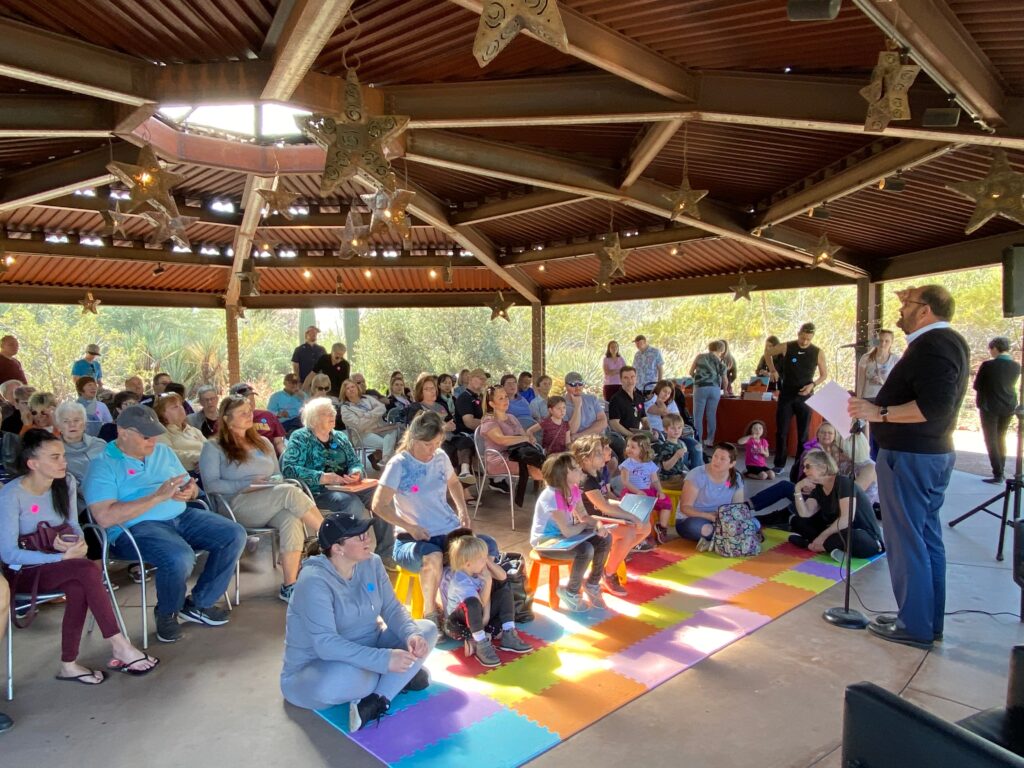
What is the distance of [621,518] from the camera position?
15.4 feet

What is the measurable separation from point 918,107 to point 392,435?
5.72 metres

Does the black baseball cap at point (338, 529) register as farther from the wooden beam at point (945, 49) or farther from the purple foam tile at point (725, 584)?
the wooden beam at point (945, 49)

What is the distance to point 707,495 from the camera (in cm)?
574

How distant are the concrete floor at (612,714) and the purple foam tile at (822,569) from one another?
600 millimetres

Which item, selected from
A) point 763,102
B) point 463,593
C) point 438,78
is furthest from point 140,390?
point 763,102

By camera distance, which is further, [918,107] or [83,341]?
[83,341]

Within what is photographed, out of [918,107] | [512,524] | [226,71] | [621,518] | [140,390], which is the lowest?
[512,524]

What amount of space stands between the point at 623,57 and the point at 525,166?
2.72 m

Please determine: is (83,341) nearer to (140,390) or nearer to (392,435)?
(140,390)

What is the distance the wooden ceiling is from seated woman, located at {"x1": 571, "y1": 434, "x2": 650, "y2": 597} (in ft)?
8.52

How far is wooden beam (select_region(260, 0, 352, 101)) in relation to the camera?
3594mm

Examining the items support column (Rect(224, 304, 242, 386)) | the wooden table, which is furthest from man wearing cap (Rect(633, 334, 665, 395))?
support column (Rect(224, 304, 242, 386))

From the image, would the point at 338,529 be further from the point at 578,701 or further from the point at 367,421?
the point at 367,421

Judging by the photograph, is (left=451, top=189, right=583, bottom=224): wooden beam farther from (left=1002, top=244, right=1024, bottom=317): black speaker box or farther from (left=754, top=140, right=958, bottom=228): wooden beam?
(left=1002, top=244, right=1024, bottom=317): black speaker box
